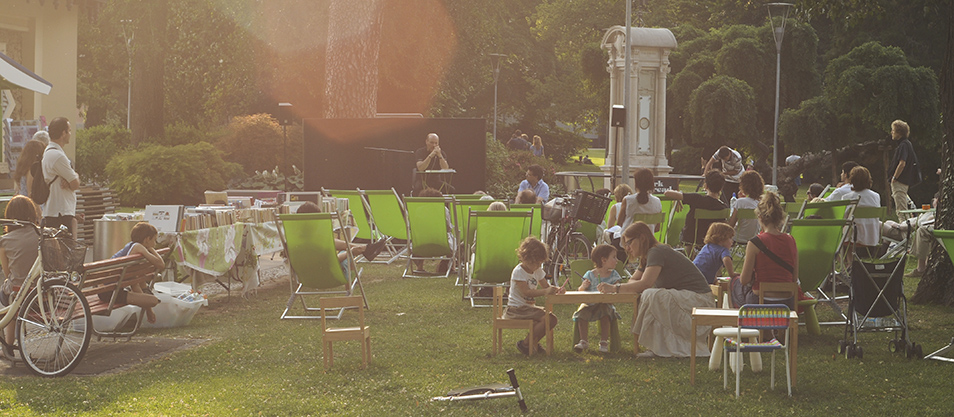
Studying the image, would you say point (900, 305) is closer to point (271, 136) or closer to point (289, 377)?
point (289, 377)

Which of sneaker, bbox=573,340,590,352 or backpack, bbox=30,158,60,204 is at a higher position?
backpack, bbox=30,158,60,204

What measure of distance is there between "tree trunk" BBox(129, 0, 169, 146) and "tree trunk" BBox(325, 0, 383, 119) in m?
5.75

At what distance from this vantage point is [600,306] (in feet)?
26.0

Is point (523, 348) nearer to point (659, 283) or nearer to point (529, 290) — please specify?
point (529, 290)

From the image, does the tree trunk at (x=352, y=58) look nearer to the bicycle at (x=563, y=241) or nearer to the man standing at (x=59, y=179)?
the bicycle at (x=563, y=241)

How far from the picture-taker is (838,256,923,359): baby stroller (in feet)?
24.7

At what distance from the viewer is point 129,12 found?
92.8ft

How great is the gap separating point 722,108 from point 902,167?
19.6 metres

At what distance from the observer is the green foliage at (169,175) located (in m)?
22.9

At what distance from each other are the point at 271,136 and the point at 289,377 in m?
21.0

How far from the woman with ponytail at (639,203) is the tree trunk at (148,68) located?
745 inches

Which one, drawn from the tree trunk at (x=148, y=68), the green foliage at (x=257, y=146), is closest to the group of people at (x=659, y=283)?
the green foliage at (x=257, y=146)

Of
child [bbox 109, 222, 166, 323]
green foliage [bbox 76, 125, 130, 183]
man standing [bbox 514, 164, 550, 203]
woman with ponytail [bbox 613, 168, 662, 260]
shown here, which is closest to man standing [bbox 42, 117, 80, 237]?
child [bbox 109, 222, 166, 323]

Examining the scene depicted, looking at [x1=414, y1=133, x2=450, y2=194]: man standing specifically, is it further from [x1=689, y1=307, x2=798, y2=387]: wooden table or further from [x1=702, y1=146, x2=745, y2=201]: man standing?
[x1=689, y1=307, x2=798, y2=387]: wooden table
